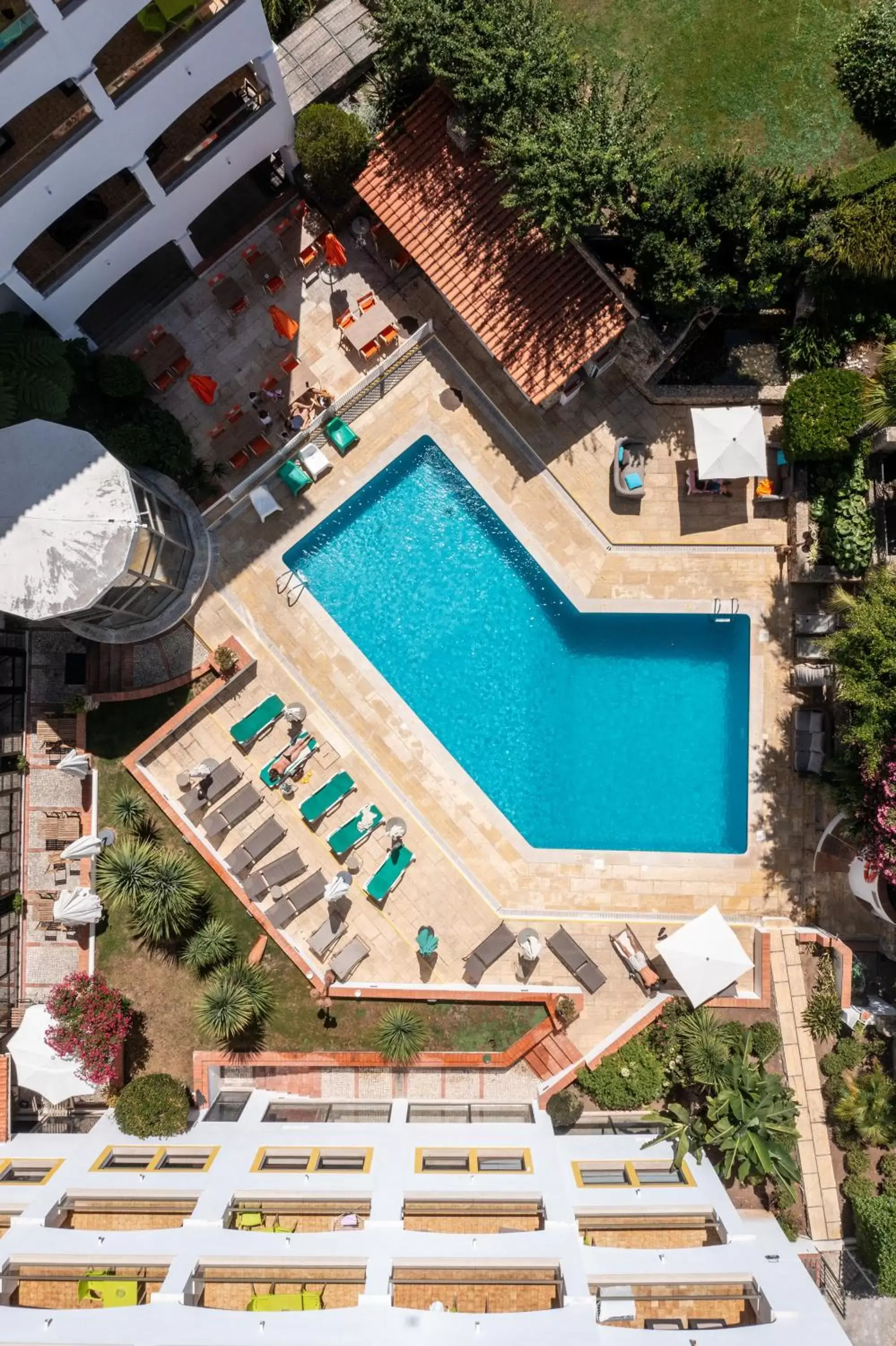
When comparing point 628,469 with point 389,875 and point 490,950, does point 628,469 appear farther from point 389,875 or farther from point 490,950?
point 490,950

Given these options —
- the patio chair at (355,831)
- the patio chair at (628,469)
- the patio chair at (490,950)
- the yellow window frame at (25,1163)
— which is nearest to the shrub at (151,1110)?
the yellow window frame at (25,1163)

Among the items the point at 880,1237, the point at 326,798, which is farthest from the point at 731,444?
the point at 880,1237

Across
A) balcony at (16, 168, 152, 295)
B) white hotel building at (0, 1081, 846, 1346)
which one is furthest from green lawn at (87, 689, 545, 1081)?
balcony at (16, 168, 152, 295)

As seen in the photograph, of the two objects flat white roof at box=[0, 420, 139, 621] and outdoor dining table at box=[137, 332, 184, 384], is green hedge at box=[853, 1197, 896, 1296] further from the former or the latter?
outdoor dining table at box=[137, 332, 184, 384]

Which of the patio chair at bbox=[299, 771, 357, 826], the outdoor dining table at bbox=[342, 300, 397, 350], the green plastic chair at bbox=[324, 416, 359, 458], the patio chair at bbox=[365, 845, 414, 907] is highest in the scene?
the outdoor dining table at bbox=[342, 300, 397, 350]

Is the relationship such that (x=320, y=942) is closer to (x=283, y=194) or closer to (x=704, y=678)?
(x=704, y=678)

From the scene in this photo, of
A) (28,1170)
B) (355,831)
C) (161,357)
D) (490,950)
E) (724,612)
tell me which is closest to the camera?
(28,1170)
